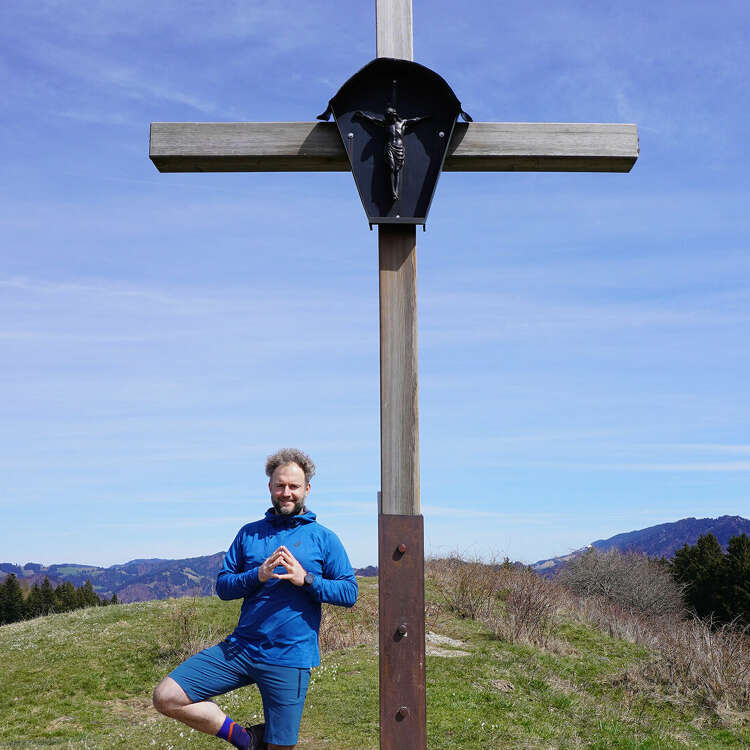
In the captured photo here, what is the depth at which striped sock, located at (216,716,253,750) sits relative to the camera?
14.2 ft

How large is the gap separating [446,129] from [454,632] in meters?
12.4

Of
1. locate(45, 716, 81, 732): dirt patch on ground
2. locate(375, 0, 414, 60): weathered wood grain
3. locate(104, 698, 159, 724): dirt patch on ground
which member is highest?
locate(375, 0, 414, 60): weathered wood grain

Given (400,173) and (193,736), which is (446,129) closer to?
(400,173)

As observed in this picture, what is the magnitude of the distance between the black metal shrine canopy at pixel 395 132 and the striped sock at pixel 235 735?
9.34 feet

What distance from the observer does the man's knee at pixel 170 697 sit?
4195 mm

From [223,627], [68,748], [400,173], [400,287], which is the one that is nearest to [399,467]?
[400,287]

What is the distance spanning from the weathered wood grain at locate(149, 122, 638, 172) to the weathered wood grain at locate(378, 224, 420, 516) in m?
0.67

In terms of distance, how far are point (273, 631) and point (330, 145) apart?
2669mm

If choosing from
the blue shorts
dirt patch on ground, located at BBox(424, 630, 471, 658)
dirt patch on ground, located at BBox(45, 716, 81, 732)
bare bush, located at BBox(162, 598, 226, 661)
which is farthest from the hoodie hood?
bare bush, located at BBox(162, 598, 226, 661)

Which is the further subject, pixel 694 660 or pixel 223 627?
pixel 223 627

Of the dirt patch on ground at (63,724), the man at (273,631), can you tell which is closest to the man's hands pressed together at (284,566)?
the man at (273,631)

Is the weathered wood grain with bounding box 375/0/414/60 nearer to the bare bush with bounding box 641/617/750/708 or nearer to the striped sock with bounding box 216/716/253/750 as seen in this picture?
the striped sock with bounding box 216/716/253/750

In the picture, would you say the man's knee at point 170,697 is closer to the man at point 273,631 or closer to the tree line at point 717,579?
the man at point 273,631

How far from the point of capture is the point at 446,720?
8.47m
